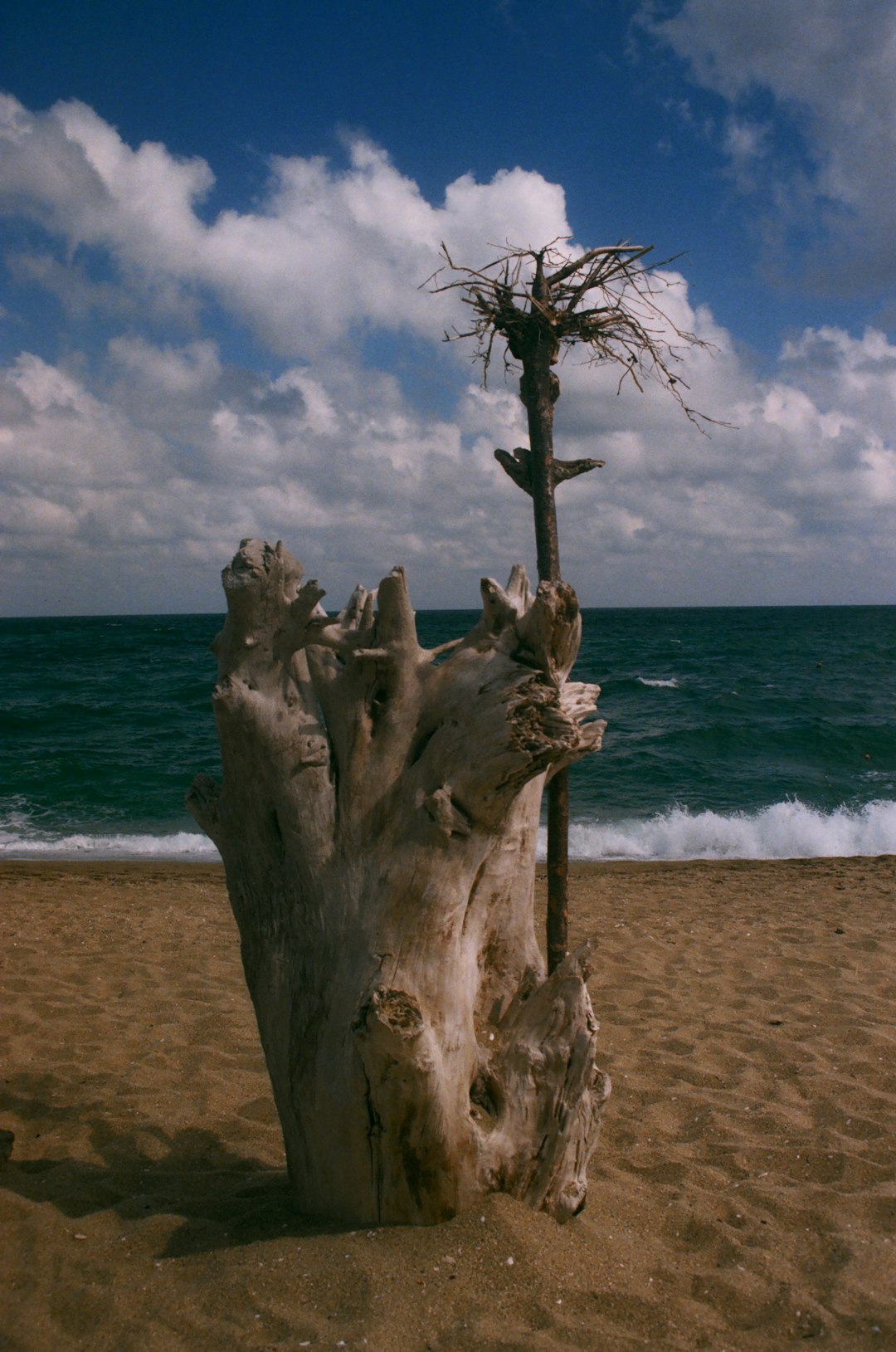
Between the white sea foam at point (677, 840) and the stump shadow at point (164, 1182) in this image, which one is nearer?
the stump shadow at point (164, 1182)

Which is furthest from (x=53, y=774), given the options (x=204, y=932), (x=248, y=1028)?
(x=248, y=1028)

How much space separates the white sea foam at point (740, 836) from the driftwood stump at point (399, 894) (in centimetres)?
922

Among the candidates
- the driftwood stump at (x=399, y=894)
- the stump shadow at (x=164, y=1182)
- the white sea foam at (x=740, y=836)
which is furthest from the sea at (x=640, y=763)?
the driftwood stump at (x=399, y=894)

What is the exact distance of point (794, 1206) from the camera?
3.32 meters

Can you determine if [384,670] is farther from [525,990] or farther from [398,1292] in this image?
[398,1292]

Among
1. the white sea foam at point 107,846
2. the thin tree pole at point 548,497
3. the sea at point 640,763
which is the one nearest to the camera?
the thin tree pole at point 548,497

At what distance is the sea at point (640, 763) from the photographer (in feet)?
43.2

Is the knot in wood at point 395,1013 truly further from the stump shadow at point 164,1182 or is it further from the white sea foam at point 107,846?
the white sea foam at point 107,846

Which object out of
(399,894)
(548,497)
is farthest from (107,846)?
(399,894)

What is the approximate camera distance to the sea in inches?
519

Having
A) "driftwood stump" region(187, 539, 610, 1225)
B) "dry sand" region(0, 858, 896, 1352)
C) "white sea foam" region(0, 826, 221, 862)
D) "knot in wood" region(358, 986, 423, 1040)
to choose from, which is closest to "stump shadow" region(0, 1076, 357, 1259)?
"dry sand" region(0, 858, 896, 1352)

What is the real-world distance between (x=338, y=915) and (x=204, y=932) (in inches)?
209

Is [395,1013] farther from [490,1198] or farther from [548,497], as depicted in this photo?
[548,497]

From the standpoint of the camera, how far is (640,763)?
59.1 feet
